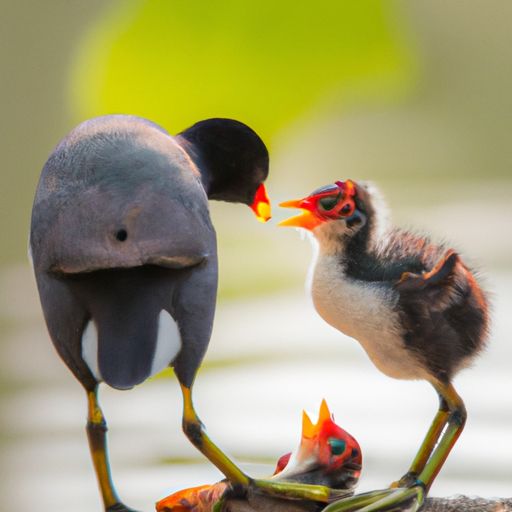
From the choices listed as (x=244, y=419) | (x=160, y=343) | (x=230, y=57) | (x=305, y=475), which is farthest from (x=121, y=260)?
(x=244, y=419)

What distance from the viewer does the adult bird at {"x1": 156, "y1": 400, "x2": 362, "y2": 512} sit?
0.89 meters

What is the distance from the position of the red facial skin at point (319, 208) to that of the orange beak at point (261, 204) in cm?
4

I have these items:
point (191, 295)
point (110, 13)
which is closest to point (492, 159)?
point (110, 13)

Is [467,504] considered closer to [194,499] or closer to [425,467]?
[425,467]

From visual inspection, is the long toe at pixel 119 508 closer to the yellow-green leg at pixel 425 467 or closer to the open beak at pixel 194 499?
the open beak at pixel 194 499

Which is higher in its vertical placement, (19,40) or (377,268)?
(19,40)

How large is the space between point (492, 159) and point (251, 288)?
641 mm

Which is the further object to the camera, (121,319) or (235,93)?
(235,93)

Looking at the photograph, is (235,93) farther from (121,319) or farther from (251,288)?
(251,288)

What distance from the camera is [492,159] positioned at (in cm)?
222

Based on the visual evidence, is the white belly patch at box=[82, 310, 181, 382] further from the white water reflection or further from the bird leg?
the white water reflection

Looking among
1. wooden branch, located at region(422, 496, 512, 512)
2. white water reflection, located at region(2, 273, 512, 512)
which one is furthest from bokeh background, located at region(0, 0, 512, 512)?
wooden branch, located at region(422, 496, 512, 512)

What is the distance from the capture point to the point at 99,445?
2.87 feet

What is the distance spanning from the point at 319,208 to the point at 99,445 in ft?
0.89
